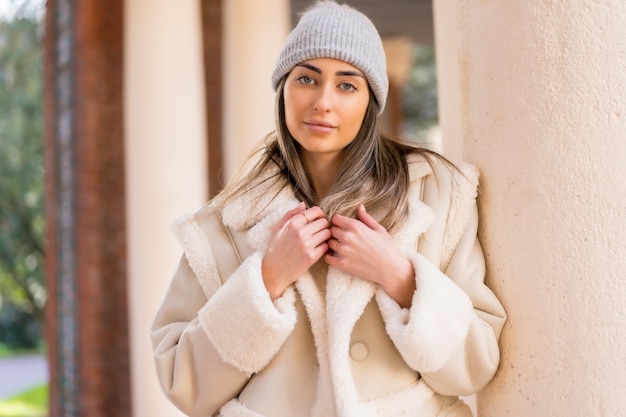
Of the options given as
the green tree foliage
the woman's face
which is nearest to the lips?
the woman's face

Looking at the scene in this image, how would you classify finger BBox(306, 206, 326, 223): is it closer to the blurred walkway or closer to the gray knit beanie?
the gray knit beanie

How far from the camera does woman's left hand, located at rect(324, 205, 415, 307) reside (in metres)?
1.65

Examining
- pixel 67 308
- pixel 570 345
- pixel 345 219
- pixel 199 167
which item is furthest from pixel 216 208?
pixel 67 308

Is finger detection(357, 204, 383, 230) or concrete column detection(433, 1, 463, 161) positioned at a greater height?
concrete column detection(433, 1, 463, 161)

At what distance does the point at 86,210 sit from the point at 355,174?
13.6 ft

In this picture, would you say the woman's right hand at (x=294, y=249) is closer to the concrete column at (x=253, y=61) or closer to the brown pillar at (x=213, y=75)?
the concrete column at (x=253, y=61)

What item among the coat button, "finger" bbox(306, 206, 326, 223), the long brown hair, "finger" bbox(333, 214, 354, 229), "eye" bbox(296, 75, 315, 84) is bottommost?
the coat button

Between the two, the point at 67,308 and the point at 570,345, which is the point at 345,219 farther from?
the point at 67,308

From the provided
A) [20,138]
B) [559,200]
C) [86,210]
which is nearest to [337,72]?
[559,200]

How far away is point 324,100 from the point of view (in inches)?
70.2

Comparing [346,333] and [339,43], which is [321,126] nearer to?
[339,43]

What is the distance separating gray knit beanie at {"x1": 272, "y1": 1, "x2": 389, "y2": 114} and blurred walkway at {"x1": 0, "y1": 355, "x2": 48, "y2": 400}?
28.8ft

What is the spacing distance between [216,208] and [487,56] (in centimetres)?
80

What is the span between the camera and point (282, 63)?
191 centimetres
